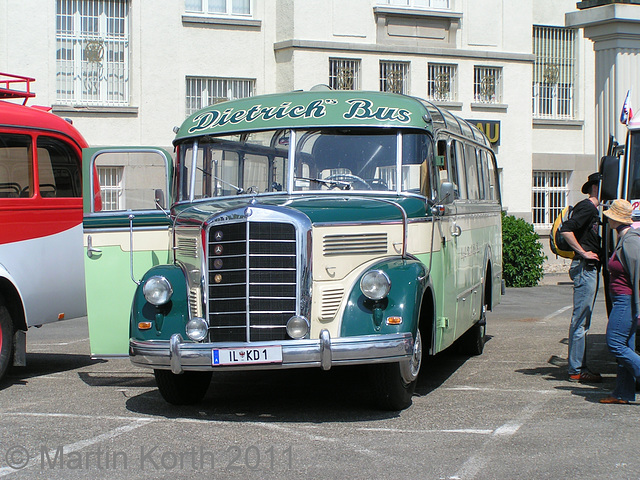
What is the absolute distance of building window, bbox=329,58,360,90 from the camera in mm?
23688

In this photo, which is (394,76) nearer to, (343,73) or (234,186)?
(343,73)

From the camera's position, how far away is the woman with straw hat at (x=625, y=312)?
25.3ft

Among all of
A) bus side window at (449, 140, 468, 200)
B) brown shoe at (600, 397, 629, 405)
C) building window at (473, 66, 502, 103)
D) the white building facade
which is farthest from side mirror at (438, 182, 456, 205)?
building window at (473, 66, 502, 103)

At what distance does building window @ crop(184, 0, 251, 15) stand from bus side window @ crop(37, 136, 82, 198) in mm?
12986

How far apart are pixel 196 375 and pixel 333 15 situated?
54.5ft

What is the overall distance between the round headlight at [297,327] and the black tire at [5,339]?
3628mm

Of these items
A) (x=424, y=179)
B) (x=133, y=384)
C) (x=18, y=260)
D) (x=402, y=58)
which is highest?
(x=402, y=58)

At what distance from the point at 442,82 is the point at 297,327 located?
743 inches

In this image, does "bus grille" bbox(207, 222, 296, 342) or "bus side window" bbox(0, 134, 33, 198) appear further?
"bus side window" bbox(0, 134, 33, 198)

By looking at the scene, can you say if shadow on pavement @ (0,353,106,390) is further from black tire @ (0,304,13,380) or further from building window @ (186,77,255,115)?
building window @ (186,77,255,115)

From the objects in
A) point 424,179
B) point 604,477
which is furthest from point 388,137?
point 604,477

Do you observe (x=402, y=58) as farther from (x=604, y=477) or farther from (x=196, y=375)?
(x=604, y=477)

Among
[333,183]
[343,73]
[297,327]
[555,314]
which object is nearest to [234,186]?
[333,183]

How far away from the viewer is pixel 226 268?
24.0 ft
